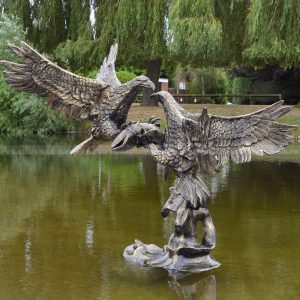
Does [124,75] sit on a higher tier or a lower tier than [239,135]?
higher

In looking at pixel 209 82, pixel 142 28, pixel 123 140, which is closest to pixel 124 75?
pixel 209 82

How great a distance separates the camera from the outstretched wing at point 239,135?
6266 millimetres

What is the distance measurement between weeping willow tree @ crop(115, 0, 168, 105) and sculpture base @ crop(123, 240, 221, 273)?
547 inches

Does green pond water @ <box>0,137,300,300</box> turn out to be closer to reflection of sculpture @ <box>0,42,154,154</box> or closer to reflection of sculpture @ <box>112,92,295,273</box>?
reflection of sculpture @ <box>112,92,295,273</box>

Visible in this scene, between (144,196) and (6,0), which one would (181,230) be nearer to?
(144,196)

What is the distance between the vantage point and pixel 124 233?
27.2 feet

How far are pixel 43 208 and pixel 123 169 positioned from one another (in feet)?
19.4

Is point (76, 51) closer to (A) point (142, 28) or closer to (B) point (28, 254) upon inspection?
(A) point (142, 28)

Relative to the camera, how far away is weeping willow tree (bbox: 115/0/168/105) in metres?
19.6

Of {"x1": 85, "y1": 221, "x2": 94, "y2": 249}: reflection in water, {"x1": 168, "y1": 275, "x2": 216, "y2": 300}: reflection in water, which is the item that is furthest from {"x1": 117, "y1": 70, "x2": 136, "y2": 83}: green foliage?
{"x1": 168, "y1": 275, "x2": 216, "y2": 300}: reflection in water

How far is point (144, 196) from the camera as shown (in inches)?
456

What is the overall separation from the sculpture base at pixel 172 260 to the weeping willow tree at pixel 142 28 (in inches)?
547

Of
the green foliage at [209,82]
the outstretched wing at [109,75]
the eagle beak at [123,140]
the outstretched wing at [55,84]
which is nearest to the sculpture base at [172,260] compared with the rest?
the eagle beak at [123,140]

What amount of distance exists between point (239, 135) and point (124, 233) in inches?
107
